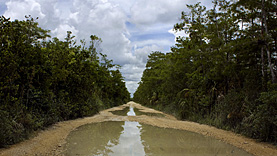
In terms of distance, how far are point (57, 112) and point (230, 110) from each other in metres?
10.1

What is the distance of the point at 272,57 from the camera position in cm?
934

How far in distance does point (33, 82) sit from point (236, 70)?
10.8 meters

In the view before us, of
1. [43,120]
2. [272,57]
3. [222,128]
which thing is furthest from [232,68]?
[43,120]

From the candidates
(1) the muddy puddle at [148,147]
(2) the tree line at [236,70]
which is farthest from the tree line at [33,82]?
(2) the tree line at [236,70]

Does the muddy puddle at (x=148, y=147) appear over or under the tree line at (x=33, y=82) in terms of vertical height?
under

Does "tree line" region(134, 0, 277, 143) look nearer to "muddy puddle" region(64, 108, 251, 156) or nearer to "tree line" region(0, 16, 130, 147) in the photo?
"muddy puddle" region(64, 108, 251, 156)

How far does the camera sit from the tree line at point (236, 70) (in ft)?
27.5

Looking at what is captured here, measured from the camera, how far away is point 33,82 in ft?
32.8

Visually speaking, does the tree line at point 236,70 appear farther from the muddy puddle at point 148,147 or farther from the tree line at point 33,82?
the tree line at point 33,82

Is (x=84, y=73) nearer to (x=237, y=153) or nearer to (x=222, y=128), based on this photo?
(x=222, y=128)

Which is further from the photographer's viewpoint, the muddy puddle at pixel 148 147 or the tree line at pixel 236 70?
the tree line at pixel 236 70

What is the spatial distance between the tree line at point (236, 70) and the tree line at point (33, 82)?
8145 mm

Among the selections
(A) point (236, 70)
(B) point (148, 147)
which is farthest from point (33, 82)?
(A) point (236, 70)

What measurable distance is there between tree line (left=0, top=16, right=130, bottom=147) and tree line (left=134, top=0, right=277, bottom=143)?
8.14 metres
